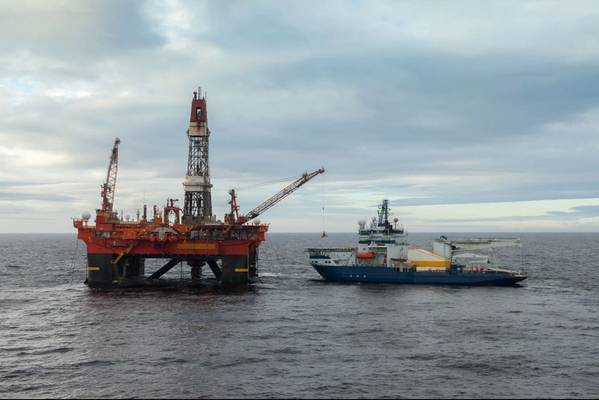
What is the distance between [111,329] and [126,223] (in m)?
33.6

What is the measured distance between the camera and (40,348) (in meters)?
46.1

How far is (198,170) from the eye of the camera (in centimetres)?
9219

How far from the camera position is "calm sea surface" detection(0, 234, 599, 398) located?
120 feet

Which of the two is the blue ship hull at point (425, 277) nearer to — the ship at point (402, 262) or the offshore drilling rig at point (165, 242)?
the ship at point (402, 262)

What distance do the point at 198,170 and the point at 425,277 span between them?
41731 millimetres

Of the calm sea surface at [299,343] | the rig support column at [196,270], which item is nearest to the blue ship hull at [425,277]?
the calm sea surface at [299,343]

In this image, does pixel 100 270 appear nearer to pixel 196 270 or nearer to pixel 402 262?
pixel 196 270

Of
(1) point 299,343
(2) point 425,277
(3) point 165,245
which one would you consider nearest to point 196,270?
(3) point 165,245

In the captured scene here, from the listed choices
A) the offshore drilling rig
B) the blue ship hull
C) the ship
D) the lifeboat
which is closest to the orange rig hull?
the offshore drilling rig

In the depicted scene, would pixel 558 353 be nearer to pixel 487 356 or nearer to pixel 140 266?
pixel 487 356

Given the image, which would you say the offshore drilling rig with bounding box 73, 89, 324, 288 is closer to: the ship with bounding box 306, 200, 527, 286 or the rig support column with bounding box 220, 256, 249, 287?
the rig support column with bounding box 220, 256, 249, 287

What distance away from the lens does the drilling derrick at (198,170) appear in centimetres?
9088

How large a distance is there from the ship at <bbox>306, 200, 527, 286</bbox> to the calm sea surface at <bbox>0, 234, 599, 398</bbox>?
226 inches

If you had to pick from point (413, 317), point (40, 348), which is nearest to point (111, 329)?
point (40, 348)
